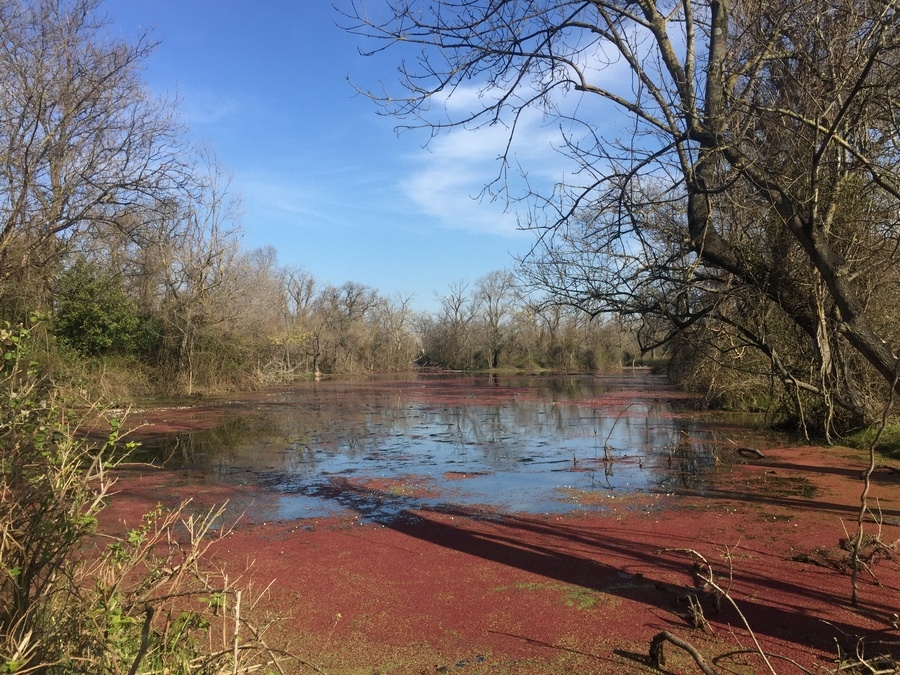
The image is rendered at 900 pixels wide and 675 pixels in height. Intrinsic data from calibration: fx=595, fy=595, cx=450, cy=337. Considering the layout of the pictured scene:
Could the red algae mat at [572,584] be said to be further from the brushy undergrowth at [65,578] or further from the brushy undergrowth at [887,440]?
the brushy undergrowth at [887,440]

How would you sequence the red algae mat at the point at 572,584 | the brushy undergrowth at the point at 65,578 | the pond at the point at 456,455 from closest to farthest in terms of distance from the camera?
the brushy undergrowth at the point at 65,578 → the red algae mat at the point at 572,584 → the pond at the point at 456,455

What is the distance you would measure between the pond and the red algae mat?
870 millimetres

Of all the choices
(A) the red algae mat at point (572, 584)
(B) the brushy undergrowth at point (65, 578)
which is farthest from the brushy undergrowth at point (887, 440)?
(B) the brushy undergrowth at point (65, 578)

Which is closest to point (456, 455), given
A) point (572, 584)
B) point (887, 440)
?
point (572, 584)

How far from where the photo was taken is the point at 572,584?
214 inches

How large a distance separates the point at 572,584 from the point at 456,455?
814cm

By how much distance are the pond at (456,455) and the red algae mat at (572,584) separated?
2.86 feet

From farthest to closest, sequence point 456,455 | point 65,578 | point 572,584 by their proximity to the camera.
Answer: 1. point 456,455
2. point 572,584
3. point 65,578

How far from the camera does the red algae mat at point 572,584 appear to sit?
164 inches

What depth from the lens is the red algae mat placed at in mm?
4176

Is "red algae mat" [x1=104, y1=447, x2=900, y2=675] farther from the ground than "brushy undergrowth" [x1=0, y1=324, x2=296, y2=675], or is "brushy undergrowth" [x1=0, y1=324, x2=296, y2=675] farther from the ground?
"brushy undergrowth" [x1=0, y1=324, x2=296, y2=675]

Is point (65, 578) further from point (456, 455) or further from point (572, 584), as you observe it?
point (456, 455)

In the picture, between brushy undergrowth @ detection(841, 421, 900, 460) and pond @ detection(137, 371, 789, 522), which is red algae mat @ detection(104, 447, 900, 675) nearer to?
pond @ detection(137, 371, 789, 522)

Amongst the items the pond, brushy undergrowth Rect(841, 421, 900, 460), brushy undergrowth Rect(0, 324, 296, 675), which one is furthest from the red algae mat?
brushy undergrowth Rect(841, 421, 900, 460)
